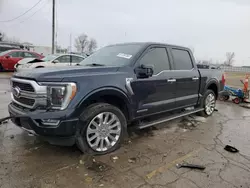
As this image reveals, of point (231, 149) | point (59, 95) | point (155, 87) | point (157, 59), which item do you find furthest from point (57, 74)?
point (231, 149)

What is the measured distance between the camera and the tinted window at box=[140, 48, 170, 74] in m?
3.91

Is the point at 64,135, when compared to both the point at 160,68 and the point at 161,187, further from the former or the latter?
the point at 160,68

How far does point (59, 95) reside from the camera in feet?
9.16

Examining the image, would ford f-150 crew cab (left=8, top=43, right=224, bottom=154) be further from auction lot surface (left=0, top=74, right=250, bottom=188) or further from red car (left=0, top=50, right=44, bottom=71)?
red car (left=0, top=50, right=44, bottom=71)

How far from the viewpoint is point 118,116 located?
11.1ft

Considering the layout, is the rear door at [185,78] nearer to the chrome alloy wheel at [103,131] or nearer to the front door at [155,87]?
the front door at [155,87]

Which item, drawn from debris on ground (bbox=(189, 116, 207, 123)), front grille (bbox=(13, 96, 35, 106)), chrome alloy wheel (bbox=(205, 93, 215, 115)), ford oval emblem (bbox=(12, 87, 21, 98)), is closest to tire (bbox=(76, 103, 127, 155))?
front grille (bbox=(13, 96, 35, 106))

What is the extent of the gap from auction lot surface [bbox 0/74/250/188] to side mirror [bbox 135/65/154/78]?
1.26m

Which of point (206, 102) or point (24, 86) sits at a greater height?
point (24, 86)

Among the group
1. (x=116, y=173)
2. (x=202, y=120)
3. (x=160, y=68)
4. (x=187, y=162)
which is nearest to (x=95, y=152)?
(x=116, y=173)

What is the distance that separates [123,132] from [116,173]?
2.72 feet

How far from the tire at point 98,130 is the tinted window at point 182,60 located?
197 cm

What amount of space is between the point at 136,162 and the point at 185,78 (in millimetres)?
2434

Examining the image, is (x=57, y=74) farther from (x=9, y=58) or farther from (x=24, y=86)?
(x=9, y=58)
